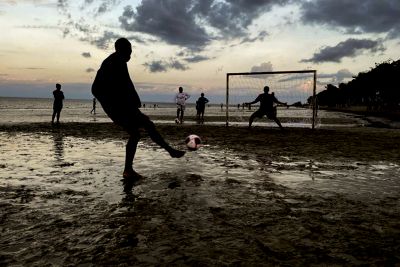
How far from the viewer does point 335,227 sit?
137 inches

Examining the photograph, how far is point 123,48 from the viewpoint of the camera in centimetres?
571

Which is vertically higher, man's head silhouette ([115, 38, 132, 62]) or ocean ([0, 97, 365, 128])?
man's head silhouette ([115, 38, 132, 62])

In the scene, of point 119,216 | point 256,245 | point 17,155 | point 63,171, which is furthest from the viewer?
point 17,155

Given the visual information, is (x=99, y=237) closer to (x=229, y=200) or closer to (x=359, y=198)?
(x=229, y=200)

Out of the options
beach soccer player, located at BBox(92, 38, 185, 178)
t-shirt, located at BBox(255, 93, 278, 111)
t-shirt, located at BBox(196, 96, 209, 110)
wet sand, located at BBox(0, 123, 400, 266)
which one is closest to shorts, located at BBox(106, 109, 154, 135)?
beach soccer player, located at BBox(92, 38, 185, 178)

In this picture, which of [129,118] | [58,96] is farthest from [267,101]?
[129,118]

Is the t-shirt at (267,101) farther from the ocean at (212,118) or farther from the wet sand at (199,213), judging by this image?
the wet sand at (199,213)

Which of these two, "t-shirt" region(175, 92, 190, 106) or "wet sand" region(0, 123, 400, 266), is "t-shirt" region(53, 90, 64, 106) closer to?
"t-shirt" region(175, 92, 190, 106)

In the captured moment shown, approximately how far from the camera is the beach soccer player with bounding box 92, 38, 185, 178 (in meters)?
5.58

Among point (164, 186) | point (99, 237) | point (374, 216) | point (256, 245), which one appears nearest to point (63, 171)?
point (164, 186)

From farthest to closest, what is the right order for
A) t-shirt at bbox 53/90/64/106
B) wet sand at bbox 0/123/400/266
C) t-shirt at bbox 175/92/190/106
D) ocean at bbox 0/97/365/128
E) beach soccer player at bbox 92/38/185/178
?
ocean at bbox 0/97/365/128 → t-shirt at bbox 175/92/190/106 → t-shirt at bbox 53/90/64/106 → beach soccer player at bbox 92/38/185/178 → wet sand at bbox 0/123/400/266

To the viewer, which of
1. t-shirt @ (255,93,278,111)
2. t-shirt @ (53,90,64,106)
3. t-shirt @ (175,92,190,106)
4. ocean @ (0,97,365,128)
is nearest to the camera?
t-shirt @ (255,93,278,111)

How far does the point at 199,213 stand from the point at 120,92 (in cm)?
254

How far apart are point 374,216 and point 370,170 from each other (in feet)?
10.5
